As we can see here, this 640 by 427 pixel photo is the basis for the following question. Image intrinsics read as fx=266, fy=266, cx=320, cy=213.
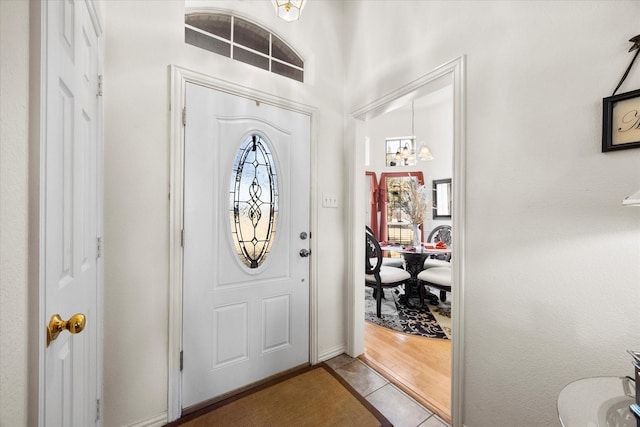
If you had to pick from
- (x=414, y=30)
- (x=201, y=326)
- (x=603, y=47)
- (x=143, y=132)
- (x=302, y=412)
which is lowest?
(x=302, y=412)

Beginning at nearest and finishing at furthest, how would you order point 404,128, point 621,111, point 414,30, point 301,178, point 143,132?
point 621,111 < point 143,132 < point 414,30 < point 301,178 < point 404,128

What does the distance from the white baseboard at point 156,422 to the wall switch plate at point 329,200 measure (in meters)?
1.75

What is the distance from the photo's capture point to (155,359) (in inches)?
62.4

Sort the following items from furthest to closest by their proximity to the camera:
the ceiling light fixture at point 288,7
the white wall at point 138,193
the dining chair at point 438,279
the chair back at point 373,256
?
the chair back at point 373,256 → the dining chair at point 438,279 → the white wall at point 138,193 → the ceiling light fixture at point 288,7

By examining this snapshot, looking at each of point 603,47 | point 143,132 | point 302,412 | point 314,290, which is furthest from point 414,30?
point 302,412

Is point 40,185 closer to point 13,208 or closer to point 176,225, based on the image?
point 13,208

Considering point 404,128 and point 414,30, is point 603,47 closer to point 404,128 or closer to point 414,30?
point 414,30

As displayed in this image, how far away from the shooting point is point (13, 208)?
59cm

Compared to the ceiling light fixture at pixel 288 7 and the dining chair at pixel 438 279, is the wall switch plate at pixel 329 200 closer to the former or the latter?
the ceiling light fixture at pixel 288 7

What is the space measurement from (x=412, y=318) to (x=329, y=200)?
1.89 metres

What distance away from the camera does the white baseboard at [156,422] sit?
1.54 metres

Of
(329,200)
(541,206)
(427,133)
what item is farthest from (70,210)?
(427,133)

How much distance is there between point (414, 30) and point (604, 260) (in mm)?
1726

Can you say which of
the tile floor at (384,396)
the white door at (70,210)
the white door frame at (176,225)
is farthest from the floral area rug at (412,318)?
the white door at (70,210)
